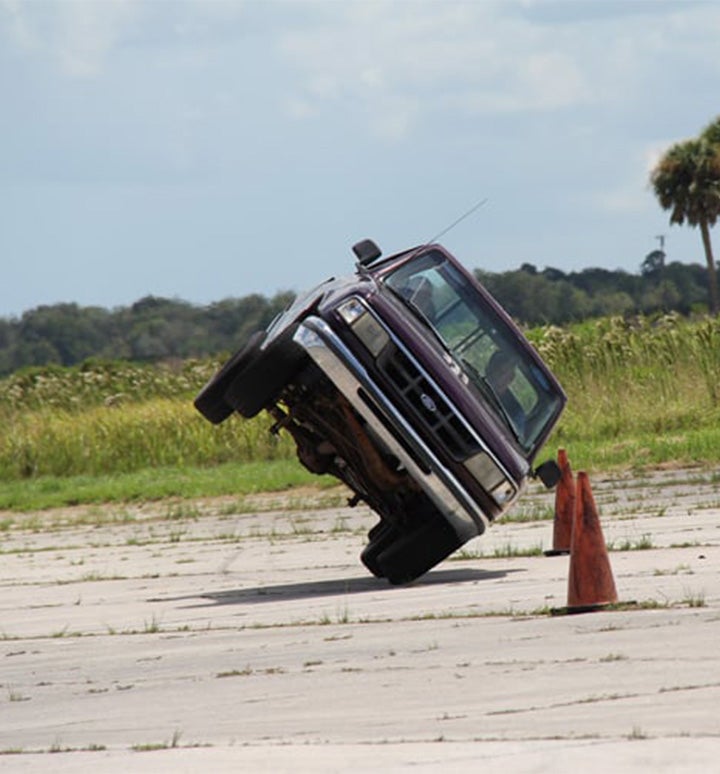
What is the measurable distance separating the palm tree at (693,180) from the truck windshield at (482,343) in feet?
224

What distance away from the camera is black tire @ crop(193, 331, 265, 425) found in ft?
45.8

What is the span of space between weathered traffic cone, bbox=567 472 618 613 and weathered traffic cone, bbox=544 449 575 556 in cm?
340

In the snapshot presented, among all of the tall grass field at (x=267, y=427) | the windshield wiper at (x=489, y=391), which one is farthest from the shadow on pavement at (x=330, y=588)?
the tall grass field at (x=267, y=427)

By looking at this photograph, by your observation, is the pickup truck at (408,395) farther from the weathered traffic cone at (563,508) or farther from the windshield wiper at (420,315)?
the weathered traffic cone at (563,508)

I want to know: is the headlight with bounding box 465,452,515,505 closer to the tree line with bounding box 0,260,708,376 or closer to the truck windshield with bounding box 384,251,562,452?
the truck windshield with bounding box 384,251,562,452

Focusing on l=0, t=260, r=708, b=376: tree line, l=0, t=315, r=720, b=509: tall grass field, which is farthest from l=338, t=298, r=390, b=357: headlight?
l=0, t=260, r=708, b=376: tree line

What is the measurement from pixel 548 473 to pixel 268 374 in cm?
218

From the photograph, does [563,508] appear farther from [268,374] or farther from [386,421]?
[268,374]

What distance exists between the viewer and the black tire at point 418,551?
44.0 feet

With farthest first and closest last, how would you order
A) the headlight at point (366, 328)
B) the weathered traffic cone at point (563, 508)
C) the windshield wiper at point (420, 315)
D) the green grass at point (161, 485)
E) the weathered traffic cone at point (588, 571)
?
the green grass at point (161, 485)
the weathered traffic cone at point (563, 508)
the windshield wiper at point (420, 315)
the headlight at point (366, 328)
the weathered traffic cone at point (588, 571)

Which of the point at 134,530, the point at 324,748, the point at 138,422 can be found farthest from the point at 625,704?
the point at 138,422

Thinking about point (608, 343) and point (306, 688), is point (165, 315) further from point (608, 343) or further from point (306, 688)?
point (306, 688)

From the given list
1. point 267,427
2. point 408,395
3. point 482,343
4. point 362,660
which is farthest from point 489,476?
point 267,427

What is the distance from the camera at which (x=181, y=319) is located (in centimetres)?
6500
